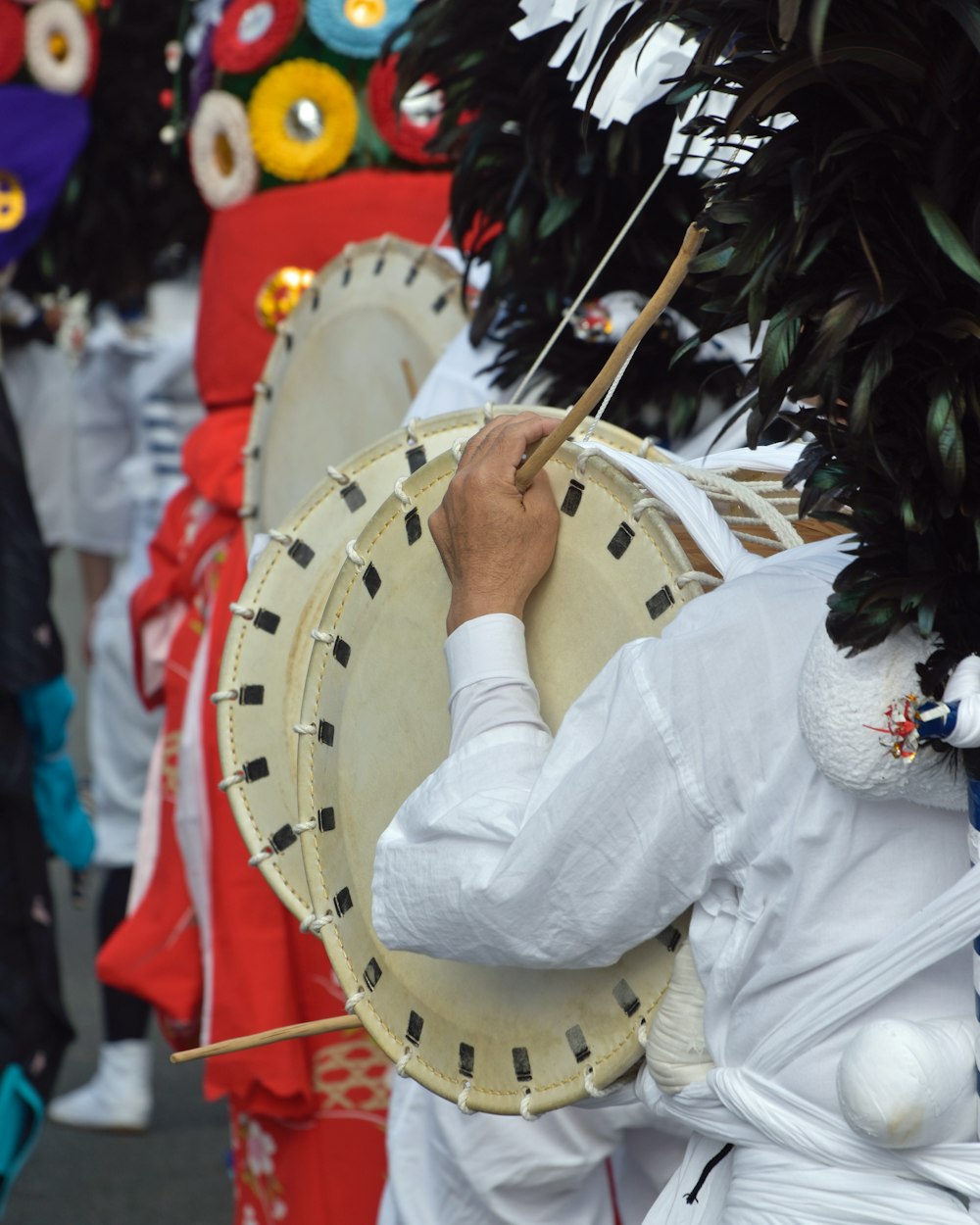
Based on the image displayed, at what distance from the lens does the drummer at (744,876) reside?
1454mm

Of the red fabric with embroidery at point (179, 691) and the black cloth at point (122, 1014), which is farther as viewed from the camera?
Result: the black cloth at point (122, 1014)

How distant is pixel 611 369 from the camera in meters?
1.71

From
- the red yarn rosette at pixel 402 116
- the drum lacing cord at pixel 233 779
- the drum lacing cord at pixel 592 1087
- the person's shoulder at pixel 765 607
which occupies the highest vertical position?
the red yarn rosette at pixel 402 116

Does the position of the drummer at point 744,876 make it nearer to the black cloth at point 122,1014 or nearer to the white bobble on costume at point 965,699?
the white bobble on costume at point 965,699

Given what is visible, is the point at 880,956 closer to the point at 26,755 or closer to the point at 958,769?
the point at 958,769

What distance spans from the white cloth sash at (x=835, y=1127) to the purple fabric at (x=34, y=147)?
3.01 m

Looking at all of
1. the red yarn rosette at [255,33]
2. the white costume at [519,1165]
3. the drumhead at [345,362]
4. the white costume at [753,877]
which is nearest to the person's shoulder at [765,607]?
the white costume at [753,877]

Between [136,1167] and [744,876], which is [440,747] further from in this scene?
[136,1167]

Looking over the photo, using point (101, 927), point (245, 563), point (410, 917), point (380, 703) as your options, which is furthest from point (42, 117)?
point (410, 917)

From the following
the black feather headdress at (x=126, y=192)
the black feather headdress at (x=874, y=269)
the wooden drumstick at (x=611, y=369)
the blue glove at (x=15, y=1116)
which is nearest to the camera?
the black feather headdress at (x=874, y=269)

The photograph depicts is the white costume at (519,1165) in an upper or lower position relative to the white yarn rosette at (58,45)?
lower

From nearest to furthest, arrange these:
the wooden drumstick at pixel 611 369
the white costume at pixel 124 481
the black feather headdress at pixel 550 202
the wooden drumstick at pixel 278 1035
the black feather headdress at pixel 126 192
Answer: the wooden drumstick at pixel 611 369
the wooden drumstick at pixel 278 1035
the black feather headdress at pixel 550 202
the black feather headdress at pixel 126 192
the white costume at pixel 124 481

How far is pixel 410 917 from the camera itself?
166cm

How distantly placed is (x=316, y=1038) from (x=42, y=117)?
219cm
